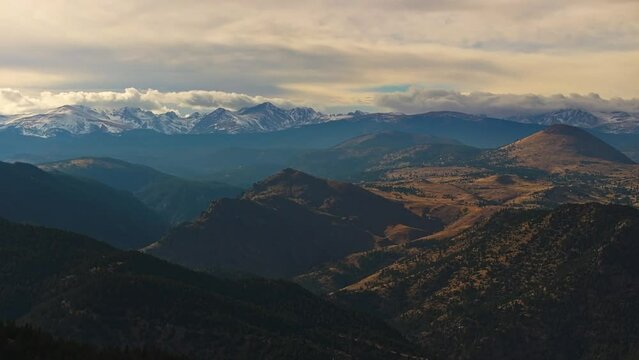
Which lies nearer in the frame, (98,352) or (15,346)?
(15,346)

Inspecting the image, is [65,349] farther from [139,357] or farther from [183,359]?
[183,359]

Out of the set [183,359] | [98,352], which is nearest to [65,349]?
[98,352]

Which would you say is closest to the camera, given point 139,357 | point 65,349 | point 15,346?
point 15,346

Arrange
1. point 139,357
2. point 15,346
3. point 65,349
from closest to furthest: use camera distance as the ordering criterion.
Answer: point 15,346
point 65,349
point 139,357

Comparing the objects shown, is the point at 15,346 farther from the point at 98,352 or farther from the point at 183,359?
the point at 183,359

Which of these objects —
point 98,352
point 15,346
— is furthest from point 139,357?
point 15,346

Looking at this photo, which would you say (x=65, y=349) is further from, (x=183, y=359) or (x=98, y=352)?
(x=183, y=359)

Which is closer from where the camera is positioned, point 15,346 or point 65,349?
point 15,346

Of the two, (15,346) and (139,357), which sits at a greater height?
(15,346)
